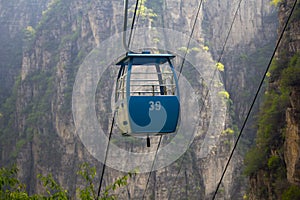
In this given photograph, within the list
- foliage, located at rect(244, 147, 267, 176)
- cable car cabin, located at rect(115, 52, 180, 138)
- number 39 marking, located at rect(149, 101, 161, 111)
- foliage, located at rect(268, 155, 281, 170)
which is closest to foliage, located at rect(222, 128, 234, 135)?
foliage, located at rect(244, 147, 267, 176)

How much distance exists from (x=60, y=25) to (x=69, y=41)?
329cm

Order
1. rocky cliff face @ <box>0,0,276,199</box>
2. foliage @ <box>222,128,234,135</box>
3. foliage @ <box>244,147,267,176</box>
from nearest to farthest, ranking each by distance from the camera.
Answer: foliage @ <box>244,147,267,176</box> < foliage @ <box>222,128,234,135</box> < rocky cliff face @ <box>0,0,276,199</box>

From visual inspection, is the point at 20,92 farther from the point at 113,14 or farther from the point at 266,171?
the point at 266,171

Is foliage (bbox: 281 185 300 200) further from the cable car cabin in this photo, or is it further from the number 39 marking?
the number 39 marking

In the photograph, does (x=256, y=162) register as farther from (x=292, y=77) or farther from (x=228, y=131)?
(x=228, y=131)

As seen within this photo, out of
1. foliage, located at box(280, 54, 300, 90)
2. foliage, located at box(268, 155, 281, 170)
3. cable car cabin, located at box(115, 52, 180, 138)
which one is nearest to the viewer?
cable car cabin, located at box(115, 52, 180, 138)

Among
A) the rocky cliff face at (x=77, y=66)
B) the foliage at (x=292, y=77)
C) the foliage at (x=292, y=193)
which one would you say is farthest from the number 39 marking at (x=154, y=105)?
the rocky cliff face at (x=77, y=66)

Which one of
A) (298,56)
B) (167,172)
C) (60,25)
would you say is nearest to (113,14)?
(60,25)

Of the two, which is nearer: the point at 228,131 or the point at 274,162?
the point at 274,162

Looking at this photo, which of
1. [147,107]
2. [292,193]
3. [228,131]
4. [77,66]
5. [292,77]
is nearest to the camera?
[147,107]

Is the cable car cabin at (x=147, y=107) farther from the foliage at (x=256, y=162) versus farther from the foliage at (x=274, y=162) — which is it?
the foliage at (x=256, y=162)

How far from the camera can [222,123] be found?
30297 mm

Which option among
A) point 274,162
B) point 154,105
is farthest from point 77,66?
point 154,105

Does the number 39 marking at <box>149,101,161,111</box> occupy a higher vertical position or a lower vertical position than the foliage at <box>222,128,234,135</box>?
higher
